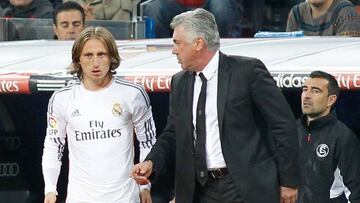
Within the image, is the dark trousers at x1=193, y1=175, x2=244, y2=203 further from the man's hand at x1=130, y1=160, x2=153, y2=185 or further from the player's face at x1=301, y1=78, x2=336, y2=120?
the player's face at x1=301, y1=78, x2=336, y2=120

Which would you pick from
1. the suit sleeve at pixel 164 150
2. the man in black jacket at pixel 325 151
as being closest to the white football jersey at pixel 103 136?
the suit sleeve at pixel 164 150

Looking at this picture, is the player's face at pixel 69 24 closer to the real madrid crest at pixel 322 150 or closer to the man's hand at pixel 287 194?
the real madrid crest at pixel 322 150

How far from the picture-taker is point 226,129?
603 cm

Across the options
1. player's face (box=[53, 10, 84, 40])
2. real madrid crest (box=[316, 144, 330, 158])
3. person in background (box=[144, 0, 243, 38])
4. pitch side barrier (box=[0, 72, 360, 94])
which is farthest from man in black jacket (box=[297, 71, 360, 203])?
person in background (box=[144, 0, 243, 38])

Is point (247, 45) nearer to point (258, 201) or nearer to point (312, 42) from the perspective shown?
point (312, 42)

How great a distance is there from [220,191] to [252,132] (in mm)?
333

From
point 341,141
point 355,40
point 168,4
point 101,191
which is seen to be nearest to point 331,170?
point 341,141

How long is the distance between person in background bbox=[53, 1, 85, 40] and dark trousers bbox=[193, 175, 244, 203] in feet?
12.8

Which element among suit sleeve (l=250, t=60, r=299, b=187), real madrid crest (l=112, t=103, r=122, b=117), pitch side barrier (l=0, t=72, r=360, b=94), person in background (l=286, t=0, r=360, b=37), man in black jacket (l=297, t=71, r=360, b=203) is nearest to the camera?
suit sleeve (l=250, t=60, r=299, b=187)

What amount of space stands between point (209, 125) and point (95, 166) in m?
0.62

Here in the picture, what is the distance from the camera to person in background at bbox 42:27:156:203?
243 inches

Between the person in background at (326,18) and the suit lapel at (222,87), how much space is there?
11.0 feet

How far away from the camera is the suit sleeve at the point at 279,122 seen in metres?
5.97

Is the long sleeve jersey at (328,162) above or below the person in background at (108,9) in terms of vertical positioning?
below
